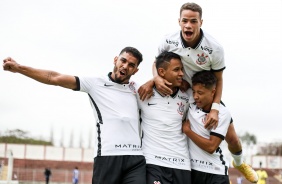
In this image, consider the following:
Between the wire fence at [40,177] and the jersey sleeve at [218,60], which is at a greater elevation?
the jersey sleeve at [218,60]

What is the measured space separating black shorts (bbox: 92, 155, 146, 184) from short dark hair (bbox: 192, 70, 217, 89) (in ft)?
4.21

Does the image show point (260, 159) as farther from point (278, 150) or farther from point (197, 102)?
point (197, 102)

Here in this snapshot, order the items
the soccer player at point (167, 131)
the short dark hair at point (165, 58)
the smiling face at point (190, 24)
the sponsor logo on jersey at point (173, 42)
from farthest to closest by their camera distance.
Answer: the sponsor logo on jersey at point (173, 42) → the short dark hair at point (165, 58) → the smiling face at point (190, 24) → the soccer player at point (167, 131)

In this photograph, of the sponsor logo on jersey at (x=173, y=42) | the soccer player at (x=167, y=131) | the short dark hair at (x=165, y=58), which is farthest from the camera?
the sponsor logo on jersey at (x=173, y=42)

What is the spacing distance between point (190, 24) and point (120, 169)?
2062mm

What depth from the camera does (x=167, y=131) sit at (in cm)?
657

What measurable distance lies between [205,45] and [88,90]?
5.48 feet

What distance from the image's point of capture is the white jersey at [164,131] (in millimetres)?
6484

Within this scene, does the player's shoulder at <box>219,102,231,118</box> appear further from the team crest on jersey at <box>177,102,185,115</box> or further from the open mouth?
the open mouth

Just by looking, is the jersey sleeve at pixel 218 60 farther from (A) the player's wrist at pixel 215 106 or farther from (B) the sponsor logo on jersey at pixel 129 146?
(B) the sponsor logo on jersey at pixel 129 146

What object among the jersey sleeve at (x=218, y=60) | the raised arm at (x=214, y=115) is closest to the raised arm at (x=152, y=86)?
the raised arm at (x=214, y=115)

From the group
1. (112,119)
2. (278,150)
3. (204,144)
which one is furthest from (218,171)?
(278,150)

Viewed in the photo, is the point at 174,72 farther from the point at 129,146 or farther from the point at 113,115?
the point at 129,146

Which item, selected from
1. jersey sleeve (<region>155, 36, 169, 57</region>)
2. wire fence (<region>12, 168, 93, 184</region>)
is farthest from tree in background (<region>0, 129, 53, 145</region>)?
jersey sleeve (<region>155, 36, 169, 57</region>)
